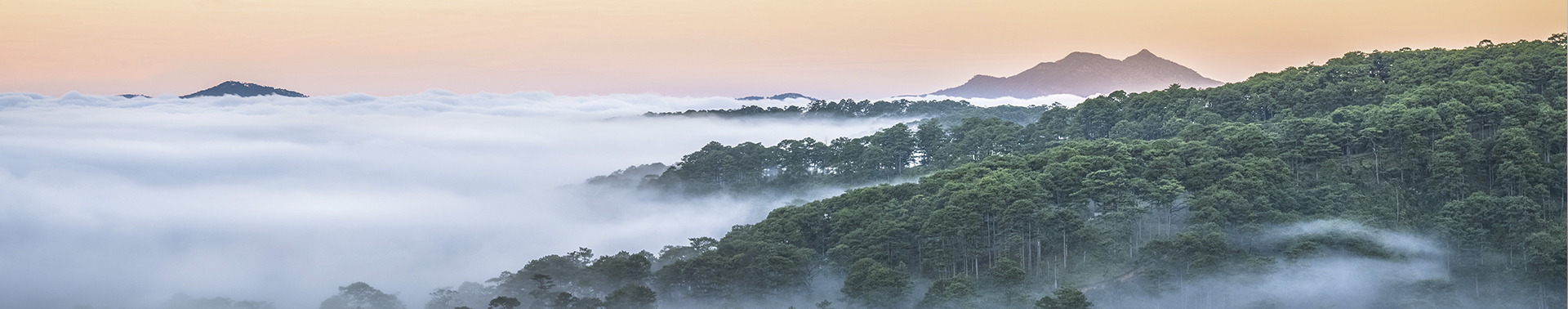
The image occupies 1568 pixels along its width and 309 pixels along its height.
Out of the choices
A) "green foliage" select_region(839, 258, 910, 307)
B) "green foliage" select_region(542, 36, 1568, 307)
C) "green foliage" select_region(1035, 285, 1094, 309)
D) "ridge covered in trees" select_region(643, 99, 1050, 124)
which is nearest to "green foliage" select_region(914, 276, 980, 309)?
"green foliage" select_region(542, 36, 1568, 307)

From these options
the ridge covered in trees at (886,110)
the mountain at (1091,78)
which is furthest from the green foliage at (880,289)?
the mountain at (1091,78)

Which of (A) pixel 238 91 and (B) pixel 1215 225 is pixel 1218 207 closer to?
(B) pixel 1215 225

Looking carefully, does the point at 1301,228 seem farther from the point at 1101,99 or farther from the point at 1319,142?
the point at 1101,99

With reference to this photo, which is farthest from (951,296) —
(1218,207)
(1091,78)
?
(1091,78)

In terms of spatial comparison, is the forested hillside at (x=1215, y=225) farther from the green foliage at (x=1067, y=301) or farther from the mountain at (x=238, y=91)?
the mountain at (x=238, y=91)

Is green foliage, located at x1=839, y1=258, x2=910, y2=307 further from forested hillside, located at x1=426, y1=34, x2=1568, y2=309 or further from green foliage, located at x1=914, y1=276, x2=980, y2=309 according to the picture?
green foliage, located at x1=914, y1=276, x2=980, y2=309

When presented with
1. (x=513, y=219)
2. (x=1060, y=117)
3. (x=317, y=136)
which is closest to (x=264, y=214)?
(x=513, y=219)
